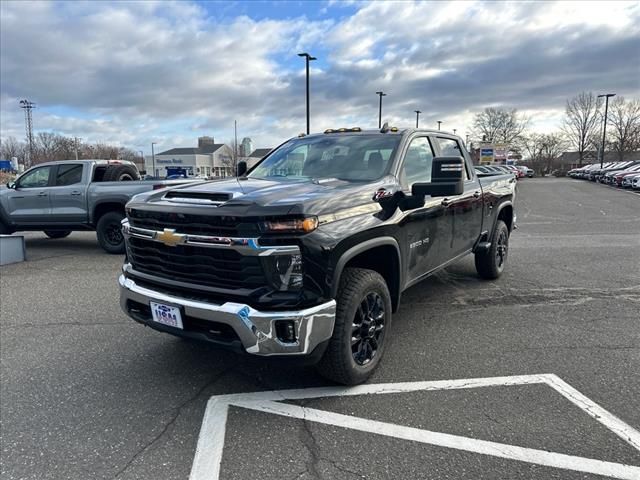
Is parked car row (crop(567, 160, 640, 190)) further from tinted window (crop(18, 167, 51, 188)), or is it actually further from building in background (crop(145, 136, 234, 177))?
building in background (crop(145, 136, 234, 177))

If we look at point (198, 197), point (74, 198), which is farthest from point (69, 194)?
point (198, 197)

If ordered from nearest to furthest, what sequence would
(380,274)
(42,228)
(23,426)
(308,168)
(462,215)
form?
(23,426)
(380,274)
(308,168)
(462,215)
(42,228)

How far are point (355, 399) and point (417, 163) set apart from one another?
2.22 metres

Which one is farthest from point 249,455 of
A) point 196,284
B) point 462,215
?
point 462,215

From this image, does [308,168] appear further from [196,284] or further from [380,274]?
[196,284]

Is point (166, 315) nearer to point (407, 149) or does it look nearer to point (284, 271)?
point (284, 271)

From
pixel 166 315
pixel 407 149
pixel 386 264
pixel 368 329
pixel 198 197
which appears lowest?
pixel 368 329

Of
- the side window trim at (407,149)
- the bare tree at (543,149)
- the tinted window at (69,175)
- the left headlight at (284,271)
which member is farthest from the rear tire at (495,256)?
the bare tree at (543,149)

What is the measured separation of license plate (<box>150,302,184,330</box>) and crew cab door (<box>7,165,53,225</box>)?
760 cm

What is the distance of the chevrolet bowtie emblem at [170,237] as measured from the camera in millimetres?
2971

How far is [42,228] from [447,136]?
8.52 metres

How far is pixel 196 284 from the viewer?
2.98m

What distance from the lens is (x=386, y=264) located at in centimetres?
366

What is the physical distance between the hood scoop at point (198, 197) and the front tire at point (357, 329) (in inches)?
38.6
